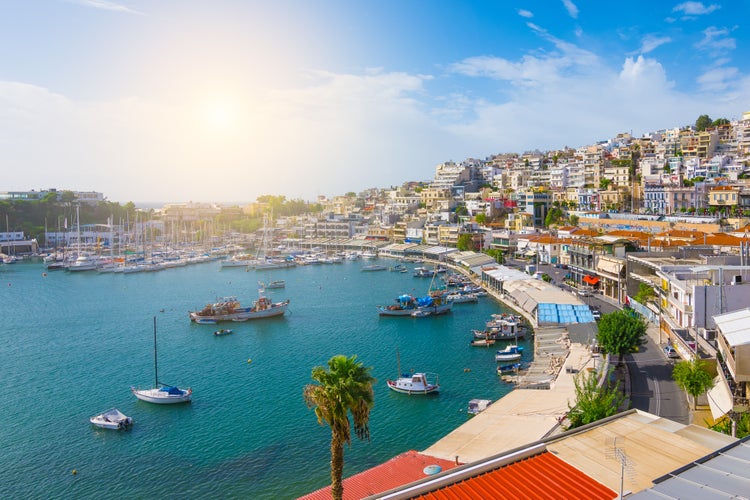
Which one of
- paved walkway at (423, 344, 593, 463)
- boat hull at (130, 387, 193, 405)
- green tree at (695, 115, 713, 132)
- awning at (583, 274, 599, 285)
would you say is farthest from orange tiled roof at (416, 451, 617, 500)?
green tree at (695, 115, 713, 132)

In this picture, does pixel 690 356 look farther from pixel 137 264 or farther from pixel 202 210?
pixel 202 210

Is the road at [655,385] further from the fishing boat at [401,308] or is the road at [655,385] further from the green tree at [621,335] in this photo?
the fishing boat at [401,308]

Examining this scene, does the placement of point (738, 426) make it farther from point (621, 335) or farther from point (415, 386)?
point (415, 386)

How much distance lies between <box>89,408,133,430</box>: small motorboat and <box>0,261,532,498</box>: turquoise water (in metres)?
0.22

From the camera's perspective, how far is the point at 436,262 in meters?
62.4

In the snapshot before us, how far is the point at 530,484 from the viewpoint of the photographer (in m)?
8.94

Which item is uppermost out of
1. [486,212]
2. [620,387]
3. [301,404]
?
[486,212]

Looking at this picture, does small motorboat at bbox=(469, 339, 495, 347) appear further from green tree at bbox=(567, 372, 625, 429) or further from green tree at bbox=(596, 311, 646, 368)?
green tree at bbox=(567, 372, 625, 429)

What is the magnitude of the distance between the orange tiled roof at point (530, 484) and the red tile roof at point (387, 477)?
13.7 feet

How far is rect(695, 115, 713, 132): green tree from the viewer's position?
274 feet

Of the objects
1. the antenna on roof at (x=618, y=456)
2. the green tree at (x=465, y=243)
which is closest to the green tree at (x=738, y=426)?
the antenna on roof at (x=618, y=456)

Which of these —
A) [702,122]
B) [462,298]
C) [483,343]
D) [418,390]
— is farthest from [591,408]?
[702,122]

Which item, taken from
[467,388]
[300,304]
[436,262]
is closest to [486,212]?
[436,262]

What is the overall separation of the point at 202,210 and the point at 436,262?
73.4 meters
